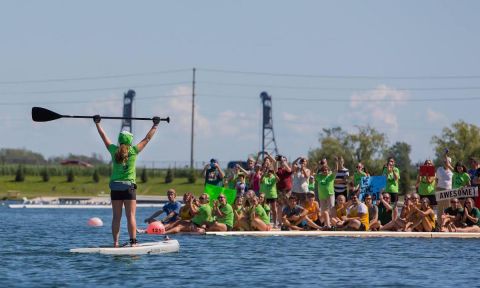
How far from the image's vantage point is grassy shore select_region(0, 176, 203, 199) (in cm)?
8431

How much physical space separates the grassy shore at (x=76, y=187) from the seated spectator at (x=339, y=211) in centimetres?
5332

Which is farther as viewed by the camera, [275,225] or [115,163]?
[275,225]

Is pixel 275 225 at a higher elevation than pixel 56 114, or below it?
below

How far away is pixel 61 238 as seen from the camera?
27.9 m

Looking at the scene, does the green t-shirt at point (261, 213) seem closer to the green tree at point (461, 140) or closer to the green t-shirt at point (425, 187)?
the green t-shirt at point (425, 187)

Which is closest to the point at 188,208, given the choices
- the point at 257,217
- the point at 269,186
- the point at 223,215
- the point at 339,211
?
the point at 223,215

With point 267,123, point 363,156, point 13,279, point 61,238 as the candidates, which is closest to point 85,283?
point 13,279

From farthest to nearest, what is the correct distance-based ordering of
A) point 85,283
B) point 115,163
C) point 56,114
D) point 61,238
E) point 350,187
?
1. point 350,187
2. point 61,238
3. point 56,114
4. point 115,163
5. point 85,283

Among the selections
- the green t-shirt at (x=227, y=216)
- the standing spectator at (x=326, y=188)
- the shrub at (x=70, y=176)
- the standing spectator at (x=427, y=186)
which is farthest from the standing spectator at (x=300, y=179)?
the shrub at (x=70, y=176)

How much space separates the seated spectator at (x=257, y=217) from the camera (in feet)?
96.2

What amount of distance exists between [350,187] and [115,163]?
11897 mm

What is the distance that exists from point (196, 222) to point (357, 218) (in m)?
3.96

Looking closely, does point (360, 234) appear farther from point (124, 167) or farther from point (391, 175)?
point (124, 167)

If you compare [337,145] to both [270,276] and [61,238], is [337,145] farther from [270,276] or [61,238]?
[270,276]
